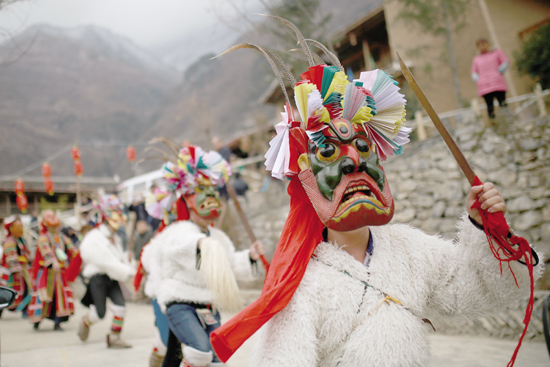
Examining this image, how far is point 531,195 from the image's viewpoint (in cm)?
567

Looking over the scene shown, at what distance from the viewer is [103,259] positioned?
5625mm

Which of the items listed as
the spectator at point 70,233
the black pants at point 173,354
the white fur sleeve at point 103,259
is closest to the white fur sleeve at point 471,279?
the black pants at point 173,354

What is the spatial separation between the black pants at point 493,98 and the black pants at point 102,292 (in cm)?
669

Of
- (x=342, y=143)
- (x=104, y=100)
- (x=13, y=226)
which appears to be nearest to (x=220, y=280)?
(x=342, y=143)

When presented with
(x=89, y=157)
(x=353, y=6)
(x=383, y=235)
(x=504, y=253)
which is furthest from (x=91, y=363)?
(x=89, y=157)

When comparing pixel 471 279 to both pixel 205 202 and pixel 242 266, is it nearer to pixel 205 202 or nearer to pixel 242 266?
pixel 242 266

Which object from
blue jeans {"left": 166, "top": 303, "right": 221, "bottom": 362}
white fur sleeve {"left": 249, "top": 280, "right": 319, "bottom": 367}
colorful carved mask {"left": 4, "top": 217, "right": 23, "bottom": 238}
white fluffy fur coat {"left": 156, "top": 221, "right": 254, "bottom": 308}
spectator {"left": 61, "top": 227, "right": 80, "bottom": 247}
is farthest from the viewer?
spectator {"left": 61, "top": 227, "right": 80, "bottom": 247}

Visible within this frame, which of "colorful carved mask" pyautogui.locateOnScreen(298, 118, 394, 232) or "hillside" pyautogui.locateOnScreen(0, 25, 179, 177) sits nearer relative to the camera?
"colorful carved mask" pyautogui.locateOnScreen(298, 118, 394, 232)

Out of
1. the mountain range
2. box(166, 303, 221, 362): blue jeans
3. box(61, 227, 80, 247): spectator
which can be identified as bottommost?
box(166, 303, 221, 362): blue jeans

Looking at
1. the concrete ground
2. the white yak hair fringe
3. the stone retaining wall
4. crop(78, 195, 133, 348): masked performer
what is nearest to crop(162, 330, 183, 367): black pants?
the white yak hair fringe

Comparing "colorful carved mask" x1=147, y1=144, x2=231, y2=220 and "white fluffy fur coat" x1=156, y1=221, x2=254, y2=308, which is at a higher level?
"colorful carved mask" x1=147, y1=144, x2=231, y2=220

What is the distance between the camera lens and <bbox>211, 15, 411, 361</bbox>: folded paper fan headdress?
164cm

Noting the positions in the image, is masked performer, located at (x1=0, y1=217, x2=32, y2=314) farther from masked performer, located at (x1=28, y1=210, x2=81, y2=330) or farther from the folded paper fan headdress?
the folded paper fan headdress

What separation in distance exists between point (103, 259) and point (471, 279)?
510cm
